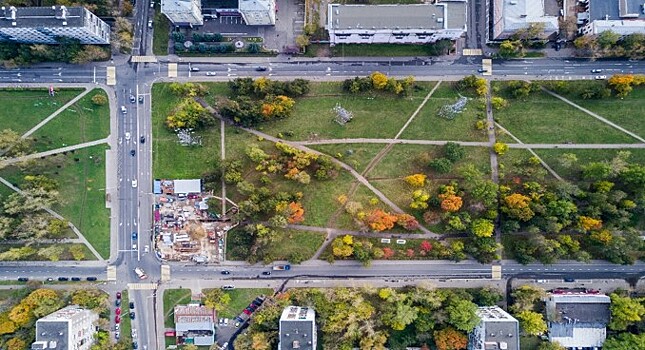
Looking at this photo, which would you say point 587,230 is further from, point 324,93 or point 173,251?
point 173,251

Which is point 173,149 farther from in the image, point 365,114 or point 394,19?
point 394,19

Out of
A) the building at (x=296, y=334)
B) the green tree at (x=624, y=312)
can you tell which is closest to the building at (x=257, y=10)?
the building at (x=296, y=334)

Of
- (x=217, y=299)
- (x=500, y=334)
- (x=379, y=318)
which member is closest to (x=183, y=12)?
(x=217, y=299)

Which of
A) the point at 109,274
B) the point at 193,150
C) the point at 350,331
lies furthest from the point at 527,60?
the point at 109,274

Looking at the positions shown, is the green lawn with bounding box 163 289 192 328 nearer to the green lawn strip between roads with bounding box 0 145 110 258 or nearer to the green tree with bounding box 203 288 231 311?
the green tree with bounding box 203 288 231 311

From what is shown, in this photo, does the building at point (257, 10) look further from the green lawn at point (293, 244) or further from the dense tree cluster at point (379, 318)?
the dense tree cluster at point (379, 318)

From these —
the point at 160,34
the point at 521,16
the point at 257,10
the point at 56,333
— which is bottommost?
the point at 56,333
